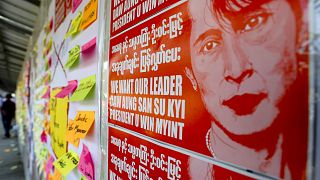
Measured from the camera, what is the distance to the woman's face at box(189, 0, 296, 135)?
394 millimetres

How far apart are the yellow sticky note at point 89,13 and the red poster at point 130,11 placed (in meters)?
0.20

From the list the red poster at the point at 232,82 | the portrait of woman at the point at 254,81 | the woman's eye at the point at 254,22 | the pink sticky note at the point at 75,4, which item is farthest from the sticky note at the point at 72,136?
the woman's eye at the point at 254,22

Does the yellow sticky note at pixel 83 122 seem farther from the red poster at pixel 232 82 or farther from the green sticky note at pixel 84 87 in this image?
the red poster at pixel 232 82

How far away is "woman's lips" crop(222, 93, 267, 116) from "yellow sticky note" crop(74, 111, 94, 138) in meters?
0.69

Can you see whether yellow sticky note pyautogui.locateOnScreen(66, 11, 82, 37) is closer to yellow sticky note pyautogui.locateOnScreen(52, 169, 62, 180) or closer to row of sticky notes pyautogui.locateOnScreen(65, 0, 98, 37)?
row of sticky notes pyautogui.locateOnScreen(65, 0, 98, 37)

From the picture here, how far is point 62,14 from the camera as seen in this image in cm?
173

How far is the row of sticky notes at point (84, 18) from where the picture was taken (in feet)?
3.67

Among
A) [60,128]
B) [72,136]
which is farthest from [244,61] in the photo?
[60,128]

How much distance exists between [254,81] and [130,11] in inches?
17.6

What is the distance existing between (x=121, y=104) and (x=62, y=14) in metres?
1.02

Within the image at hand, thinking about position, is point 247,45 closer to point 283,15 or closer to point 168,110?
point 283,15

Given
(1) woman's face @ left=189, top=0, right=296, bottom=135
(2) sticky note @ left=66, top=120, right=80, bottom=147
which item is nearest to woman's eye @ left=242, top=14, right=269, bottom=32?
(1) woman's face @ left=189, top=0, right=296, bottom=135

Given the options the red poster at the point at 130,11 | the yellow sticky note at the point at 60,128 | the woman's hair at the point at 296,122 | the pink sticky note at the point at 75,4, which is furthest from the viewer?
the yellow sticky note at the point at 60,128

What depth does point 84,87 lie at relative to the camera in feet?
3.86
